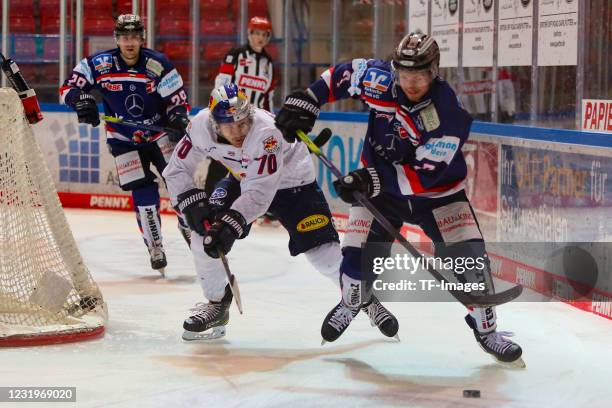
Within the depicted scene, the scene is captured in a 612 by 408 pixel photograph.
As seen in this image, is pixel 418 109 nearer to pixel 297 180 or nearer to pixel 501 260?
pixel 297 180

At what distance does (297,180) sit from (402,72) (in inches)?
32.0

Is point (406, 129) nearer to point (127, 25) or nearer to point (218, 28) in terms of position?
point (127, 25)

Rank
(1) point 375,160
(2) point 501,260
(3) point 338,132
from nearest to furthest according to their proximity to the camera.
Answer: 1. (1) point 375,160
2. (2) point 501,260
3. (3) point 338,132

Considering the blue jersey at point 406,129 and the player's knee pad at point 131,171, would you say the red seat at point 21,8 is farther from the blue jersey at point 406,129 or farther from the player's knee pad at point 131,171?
the blue jersey at point 406,129

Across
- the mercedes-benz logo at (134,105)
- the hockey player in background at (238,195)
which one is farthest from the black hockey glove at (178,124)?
the hockey player in background at (238,195)

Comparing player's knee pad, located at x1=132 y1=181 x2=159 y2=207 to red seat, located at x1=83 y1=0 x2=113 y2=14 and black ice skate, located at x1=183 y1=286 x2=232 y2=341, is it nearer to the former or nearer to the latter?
black ice skate, located at x1=183 y1=286 x2=232 y2=341

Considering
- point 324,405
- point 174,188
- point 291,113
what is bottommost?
point 324,405

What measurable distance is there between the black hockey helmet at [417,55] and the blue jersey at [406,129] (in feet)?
0.32

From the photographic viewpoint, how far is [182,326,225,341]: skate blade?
165 inches

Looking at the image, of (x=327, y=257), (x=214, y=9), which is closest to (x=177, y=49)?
(x=214, y=9)

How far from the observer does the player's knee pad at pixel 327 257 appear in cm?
428

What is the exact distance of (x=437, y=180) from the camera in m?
3.72

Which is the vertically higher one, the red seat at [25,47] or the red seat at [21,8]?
the red seat at [21,8]

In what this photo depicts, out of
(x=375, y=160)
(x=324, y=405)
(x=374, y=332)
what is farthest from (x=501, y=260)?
(x=324, y=405)
